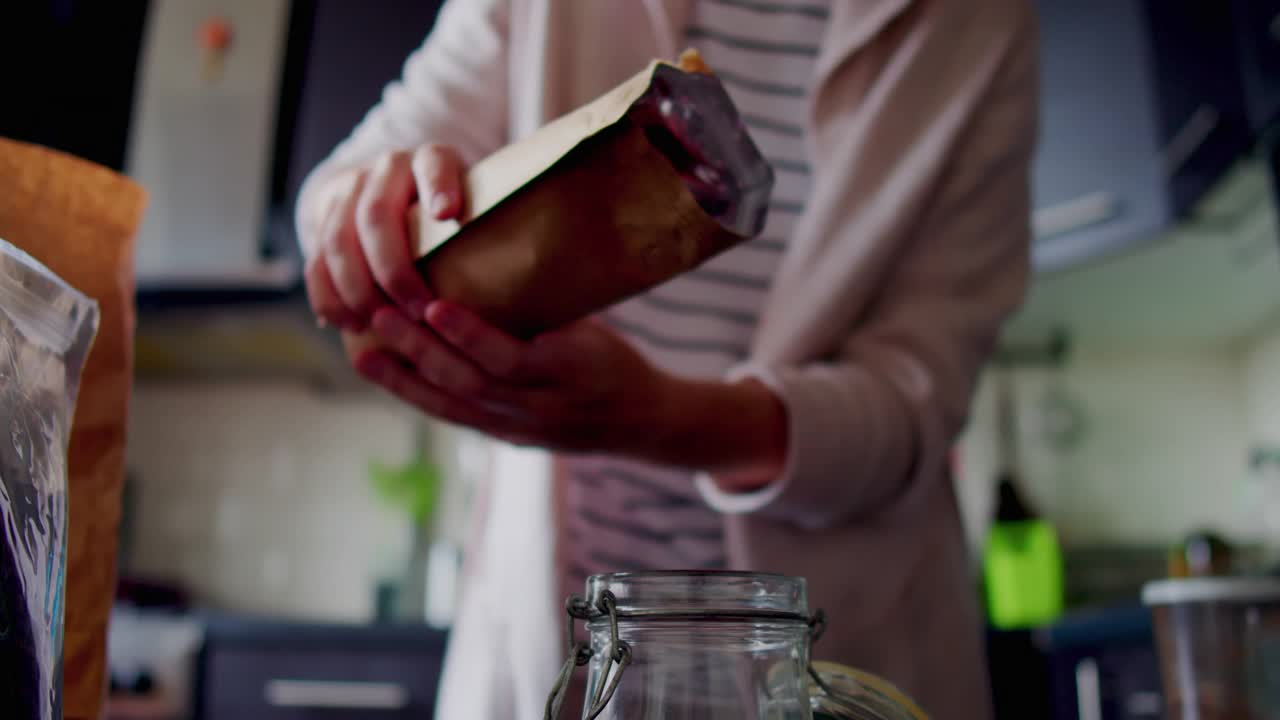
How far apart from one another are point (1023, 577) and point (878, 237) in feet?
6.71

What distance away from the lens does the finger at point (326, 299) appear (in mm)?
443

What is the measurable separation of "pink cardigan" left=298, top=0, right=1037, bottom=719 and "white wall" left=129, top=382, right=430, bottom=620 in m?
2.38

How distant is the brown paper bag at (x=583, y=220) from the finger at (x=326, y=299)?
0.27 feet

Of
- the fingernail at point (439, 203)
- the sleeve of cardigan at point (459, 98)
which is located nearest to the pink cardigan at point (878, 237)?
the sleeve of cardigan at point (459, 98)

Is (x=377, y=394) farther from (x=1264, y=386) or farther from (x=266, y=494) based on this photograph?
(x=1264, y=386)

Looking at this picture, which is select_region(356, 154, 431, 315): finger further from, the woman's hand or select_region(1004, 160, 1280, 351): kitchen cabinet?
select_region(1004, 160, 1280, 351): kitchen cabinet

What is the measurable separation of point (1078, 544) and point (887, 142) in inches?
94.4

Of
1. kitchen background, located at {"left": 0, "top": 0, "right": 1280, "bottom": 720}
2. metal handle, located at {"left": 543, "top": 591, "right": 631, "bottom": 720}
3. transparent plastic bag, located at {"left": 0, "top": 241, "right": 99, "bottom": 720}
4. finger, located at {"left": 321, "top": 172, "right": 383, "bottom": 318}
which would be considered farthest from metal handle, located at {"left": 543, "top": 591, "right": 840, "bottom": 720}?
kitchen background, located at {"left": 0, "top": 0, "right": 1280, "bottom": 720}

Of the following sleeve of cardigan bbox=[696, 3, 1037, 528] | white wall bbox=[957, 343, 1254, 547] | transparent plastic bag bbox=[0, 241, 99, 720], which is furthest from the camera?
white wall bbox=[957, 343, 1254, 547]

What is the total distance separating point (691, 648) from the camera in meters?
0.24

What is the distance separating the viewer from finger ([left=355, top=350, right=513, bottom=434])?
46cm

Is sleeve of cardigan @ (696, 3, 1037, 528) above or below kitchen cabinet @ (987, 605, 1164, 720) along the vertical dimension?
above

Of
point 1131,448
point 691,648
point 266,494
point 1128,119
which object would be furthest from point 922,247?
point 266,494

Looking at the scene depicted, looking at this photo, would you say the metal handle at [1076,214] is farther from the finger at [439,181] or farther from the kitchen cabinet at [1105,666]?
the finger at [439,181]
